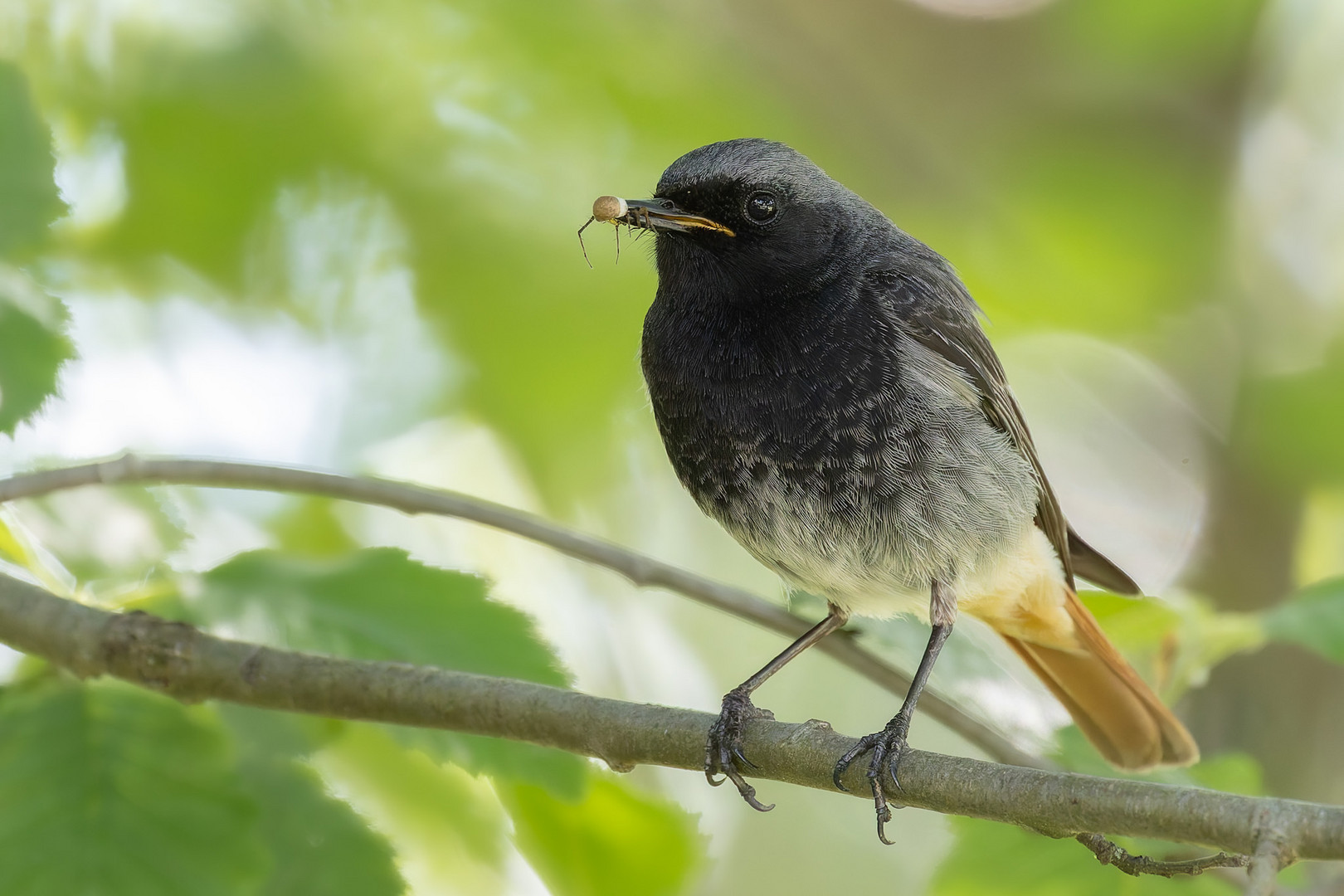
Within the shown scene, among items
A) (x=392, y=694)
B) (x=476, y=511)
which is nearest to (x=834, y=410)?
(x=476, y=511)

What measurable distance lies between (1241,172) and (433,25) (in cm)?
336

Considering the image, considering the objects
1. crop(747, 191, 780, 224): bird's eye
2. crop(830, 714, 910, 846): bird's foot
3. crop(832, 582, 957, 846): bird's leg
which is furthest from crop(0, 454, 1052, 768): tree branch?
crop(747, 191, 780, 224): bird's eye

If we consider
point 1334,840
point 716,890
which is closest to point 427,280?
point 1334,840

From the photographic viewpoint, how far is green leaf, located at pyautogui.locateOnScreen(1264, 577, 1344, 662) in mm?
2303

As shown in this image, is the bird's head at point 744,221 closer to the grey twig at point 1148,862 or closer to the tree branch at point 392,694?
the tree branch at point 392,694

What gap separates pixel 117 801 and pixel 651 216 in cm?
168

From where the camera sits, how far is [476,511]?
2.38 meters

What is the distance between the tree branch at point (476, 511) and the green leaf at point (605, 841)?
0.44m

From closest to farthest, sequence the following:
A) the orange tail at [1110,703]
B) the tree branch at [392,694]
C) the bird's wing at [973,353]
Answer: the tree branch at [392,694], the bird's wing at [973,353], the orange tail at [1110,703]

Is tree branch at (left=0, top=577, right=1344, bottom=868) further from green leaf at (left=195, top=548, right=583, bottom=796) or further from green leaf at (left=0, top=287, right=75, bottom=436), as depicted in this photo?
green leaf at (left=0, top=287, right=75, bottom=436)

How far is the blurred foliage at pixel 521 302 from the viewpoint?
208cm

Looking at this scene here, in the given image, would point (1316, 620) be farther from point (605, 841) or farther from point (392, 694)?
point (392, 694)

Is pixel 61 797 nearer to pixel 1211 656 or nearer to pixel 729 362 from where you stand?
pixel 729 362

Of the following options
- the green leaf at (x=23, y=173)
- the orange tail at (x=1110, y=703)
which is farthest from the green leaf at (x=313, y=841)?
the orange tail at (x=1110, y=703)
